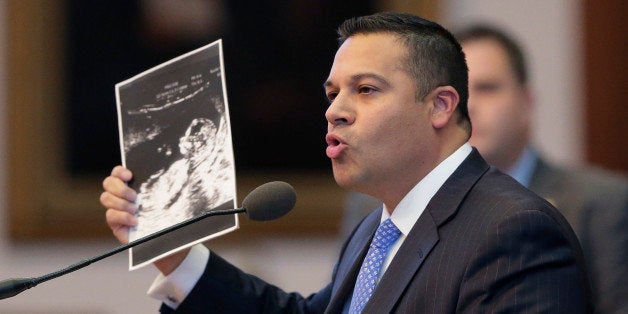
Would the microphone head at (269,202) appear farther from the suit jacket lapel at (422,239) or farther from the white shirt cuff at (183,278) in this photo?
the white shirt cuff at (183,278)

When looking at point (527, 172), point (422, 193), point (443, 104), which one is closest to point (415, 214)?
point (422, 193)

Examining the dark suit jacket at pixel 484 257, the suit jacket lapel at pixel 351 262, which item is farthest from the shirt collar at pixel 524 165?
the dark suit jacket at pixel 484 257

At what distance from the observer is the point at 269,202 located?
223 cm

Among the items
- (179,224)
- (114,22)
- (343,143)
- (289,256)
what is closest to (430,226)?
(343,143)

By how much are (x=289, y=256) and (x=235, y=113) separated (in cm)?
73

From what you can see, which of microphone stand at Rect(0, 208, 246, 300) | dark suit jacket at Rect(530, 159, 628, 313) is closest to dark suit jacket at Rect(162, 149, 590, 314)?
microphone stand at Rect(0, 208, 246, 300)

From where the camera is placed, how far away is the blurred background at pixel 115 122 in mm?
4988

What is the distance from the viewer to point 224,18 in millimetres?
5047

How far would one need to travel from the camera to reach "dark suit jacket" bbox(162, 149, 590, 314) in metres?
1.97

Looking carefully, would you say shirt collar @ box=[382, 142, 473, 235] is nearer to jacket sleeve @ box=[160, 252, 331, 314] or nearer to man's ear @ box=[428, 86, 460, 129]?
man's ear @ box=[428, 86, 460, 129]

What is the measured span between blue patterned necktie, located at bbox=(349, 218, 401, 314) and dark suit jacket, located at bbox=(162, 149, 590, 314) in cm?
8

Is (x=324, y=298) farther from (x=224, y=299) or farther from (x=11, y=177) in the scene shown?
(x=11, y=177)

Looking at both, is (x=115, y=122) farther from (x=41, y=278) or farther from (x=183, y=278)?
(x=41, y=278)

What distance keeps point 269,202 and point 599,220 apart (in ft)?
4.77
